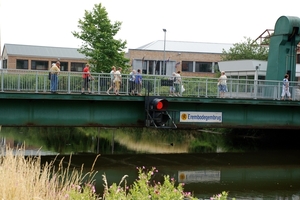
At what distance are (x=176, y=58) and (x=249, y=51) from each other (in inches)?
412

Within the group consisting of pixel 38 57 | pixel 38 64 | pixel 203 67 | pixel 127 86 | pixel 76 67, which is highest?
pixel 38 57

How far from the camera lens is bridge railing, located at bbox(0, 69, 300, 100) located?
21.7 metres

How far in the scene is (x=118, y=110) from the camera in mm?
23344

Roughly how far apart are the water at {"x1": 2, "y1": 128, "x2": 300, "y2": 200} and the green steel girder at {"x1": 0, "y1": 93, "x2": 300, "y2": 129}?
84.6 inches

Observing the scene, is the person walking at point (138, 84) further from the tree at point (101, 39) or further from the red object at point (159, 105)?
the tree at point (101, 39)

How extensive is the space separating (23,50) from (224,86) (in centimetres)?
5493

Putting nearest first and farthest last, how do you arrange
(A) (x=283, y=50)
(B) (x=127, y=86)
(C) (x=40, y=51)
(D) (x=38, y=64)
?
(B) (x=127, y=86)
(A) (x=283, y=50)
(D) (x=38, y=64)
(C) (x=40, y=51)

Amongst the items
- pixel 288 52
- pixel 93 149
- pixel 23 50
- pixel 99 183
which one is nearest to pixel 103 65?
pixel 93 149

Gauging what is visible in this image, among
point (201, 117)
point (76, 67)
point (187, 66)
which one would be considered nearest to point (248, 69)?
point (201, 117)

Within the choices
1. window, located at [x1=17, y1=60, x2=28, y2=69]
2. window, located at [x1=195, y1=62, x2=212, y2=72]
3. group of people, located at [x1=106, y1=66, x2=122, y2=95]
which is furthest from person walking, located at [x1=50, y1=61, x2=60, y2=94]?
window, located at [x1=17, y1=60, x2=28, y2=69]

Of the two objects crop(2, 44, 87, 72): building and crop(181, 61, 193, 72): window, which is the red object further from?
crop(2, 44, 87, 72): building

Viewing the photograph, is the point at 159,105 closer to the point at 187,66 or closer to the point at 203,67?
the point at 187,66

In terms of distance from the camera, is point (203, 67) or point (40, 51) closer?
point (203, 67)

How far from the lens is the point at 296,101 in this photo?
87.0ft
